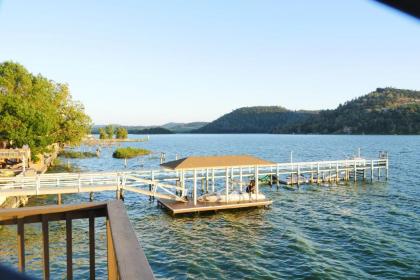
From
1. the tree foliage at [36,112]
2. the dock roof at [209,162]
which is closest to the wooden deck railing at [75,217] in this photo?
the dock roof at [209,162]

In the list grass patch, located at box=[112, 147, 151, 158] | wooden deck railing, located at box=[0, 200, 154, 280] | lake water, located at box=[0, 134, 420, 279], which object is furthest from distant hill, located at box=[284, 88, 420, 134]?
wooden deck railing, located at box=[0, 200, 154, 280]

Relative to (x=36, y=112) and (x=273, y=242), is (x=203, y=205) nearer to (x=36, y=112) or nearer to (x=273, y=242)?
(x=273, y=242)

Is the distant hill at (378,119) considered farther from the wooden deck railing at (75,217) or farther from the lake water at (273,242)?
the wooden deck railing at (75,217)

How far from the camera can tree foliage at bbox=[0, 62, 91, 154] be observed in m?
40.0

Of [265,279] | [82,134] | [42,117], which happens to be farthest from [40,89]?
[265,279]

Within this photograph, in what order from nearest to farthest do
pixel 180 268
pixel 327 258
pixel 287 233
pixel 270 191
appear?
pixel 180 268
pixel 327 258
pixel 287 233
pixel 270 191

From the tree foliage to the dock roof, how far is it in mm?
22904

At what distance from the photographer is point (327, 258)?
1633 centimetres

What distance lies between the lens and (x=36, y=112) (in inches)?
1636

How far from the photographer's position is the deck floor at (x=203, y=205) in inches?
902

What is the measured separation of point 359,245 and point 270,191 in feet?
49.0

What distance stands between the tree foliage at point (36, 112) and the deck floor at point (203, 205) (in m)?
23.4

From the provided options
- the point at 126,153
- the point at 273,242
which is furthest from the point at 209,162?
the point at 126,153

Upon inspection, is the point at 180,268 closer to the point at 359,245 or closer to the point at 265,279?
the point at 265,279
